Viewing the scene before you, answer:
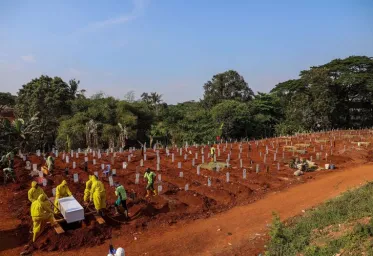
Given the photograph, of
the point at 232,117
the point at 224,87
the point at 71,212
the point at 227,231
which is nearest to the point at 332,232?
the point at 227,231

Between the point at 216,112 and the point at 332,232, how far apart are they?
27.2 meters

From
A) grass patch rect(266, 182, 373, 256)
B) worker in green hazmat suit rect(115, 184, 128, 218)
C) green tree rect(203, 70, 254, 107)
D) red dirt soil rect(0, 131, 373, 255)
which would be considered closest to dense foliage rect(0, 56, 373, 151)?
green tree rect(203, 70, 254, 107)

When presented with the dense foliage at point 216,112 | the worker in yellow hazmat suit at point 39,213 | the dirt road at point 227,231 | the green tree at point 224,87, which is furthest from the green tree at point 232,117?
the worker in yellow hazmat suit at point 39,213

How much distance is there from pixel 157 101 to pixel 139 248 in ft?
141

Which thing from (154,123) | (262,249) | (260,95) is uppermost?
(260,95)

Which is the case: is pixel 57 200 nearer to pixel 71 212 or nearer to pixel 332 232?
pixel 71 212

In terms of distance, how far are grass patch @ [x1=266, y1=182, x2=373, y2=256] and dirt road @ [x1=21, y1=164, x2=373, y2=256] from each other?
94 cm

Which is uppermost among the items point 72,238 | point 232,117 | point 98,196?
point 232,117

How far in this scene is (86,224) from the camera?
10.1 metres

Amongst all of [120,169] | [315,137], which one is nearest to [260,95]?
[315,137]

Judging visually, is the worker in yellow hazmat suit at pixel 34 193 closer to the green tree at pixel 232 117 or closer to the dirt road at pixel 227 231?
the dirt road at pixel 227 231

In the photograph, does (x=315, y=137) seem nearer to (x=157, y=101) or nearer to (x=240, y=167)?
(x=240, y=167)

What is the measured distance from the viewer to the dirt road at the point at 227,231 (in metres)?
8.85

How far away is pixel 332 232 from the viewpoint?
7828 millimetres
